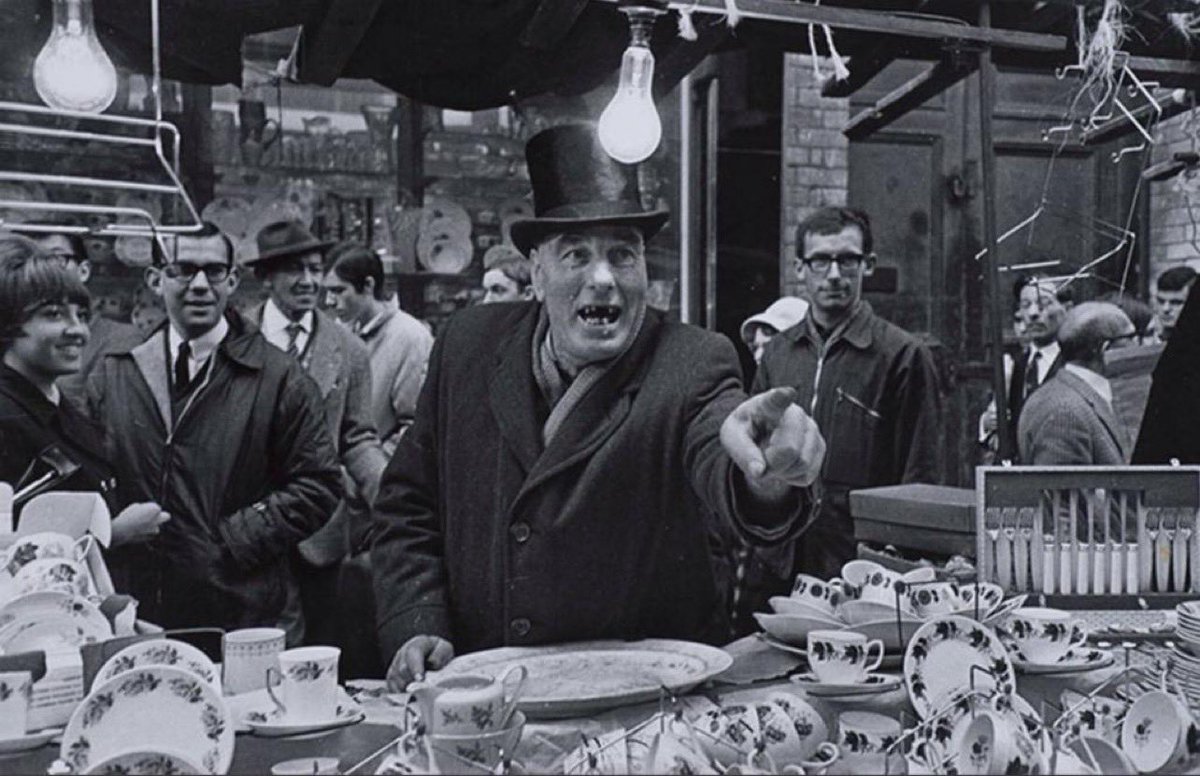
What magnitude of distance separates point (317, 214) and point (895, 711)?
477 centimetres

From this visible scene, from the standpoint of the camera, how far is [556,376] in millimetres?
2516

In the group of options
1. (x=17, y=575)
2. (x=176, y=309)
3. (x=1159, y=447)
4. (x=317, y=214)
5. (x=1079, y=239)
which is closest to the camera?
(x=17, y=575)

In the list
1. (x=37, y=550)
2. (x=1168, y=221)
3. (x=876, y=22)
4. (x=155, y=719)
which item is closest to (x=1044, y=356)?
(x=1168, y=221)

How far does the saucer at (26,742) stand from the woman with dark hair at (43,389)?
3.97ft

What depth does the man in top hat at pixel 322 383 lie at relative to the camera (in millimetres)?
3795

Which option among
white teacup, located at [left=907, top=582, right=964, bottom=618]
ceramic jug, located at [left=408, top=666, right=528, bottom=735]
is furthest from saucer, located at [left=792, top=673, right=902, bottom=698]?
ceramic jug, located at [left=408, top=666, right=528, bottom=735]

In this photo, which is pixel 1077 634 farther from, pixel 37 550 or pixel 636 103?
pixel 37 550

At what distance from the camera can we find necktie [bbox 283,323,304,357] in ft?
13.5

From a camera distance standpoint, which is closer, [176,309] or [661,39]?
[176,309]

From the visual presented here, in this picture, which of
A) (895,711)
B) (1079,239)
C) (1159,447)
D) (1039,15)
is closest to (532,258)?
(895,711)

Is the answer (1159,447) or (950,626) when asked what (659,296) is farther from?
(950,626)

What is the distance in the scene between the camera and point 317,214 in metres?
6.00

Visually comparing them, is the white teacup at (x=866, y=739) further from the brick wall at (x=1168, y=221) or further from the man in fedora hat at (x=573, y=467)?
the brick wall at (x=1168, y=221)

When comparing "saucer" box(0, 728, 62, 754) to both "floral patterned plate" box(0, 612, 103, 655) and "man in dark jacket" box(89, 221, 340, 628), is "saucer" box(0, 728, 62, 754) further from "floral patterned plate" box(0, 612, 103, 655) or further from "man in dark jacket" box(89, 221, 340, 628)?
"man in dark jacket" box(89, 221, 340, 628)
